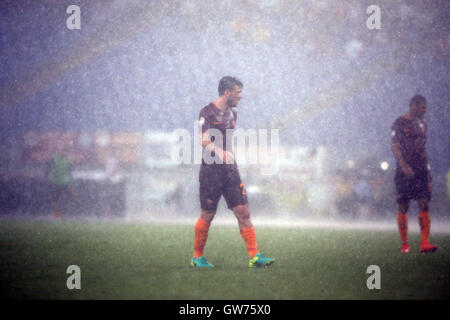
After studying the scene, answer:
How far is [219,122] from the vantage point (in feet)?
19.4

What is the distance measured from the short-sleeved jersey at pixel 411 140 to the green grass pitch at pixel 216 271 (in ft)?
4.34

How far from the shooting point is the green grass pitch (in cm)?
435

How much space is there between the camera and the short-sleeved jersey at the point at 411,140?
7.48m

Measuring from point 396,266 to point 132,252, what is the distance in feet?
11.8

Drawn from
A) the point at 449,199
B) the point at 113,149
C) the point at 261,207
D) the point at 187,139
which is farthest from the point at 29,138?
the point at 449,199

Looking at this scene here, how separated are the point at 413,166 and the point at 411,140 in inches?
15.0

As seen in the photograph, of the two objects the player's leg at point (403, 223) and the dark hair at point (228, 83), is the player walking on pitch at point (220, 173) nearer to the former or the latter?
the dark hair at point (228, 83)
